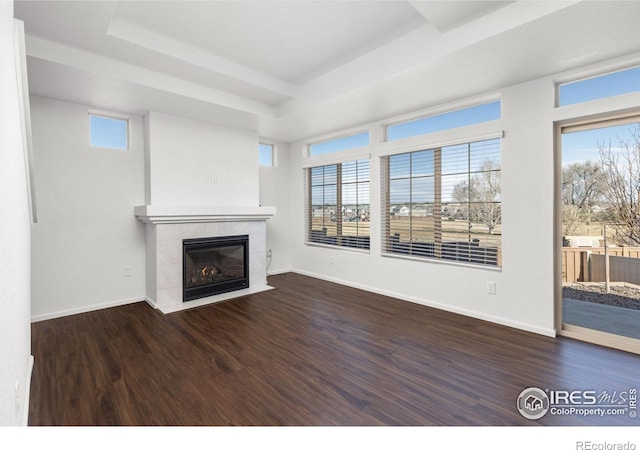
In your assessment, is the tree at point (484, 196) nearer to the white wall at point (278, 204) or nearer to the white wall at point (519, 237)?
the white wall at point (519, 237)

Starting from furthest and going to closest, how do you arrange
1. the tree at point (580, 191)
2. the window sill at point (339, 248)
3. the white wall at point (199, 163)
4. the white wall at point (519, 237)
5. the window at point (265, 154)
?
the window at point (265, 154) → the window sill at point (339, 248) → the white wall at point (199, 163) → the white wall at point (519, 237) → the tree at point (580, 191)

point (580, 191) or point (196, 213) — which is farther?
point (196, 213)


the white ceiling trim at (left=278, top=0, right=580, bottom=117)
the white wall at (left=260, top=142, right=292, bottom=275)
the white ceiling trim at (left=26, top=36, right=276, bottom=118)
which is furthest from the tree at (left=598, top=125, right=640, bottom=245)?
the white wall at (left=260, top=142, right=292, bottom=275)

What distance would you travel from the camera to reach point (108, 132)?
13.2 ft

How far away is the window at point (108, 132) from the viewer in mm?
3906

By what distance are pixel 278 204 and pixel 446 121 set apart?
128 inches

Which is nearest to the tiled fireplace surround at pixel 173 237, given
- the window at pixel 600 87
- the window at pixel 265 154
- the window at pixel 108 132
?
the window at pixel 108 132

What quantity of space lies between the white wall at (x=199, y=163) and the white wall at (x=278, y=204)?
661 mm

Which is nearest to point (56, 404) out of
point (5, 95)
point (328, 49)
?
point (5, 95)

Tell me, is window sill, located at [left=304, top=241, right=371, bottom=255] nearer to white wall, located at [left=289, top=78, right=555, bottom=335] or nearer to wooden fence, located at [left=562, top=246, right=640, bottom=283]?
white wall, located at [left=289, top=78, right=555, bottom=335]

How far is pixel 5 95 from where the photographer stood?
1183 millimetres

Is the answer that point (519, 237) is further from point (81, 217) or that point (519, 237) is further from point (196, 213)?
point (81, 217)

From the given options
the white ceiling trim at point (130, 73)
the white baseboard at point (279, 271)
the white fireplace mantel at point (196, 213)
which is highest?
the white ceiling trim at point (130, 73)

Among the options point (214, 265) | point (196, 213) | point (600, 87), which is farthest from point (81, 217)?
point (600, 87)
